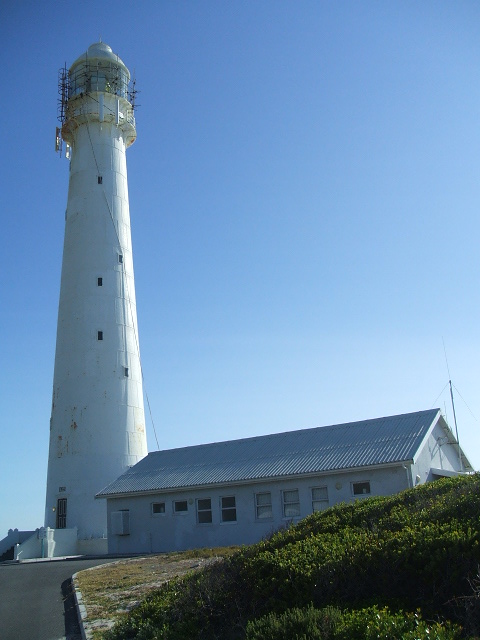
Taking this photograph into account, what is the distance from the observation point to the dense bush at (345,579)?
828cm

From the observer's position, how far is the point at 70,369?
33250 mm

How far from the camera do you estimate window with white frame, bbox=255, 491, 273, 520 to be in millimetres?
25047

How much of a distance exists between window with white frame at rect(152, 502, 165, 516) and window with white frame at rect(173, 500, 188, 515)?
0.72 meters

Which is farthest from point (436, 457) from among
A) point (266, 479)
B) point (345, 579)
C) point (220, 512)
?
point (345, 579)

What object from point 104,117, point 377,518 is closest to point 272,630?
point 377,518

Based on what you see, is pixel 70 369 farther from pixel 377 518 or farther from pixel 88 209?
pixel 377 518

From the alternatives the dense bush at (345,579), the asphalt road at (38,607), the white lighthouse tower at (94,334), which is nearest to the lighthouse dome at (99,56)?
the white lighthouse tower at (94,334)

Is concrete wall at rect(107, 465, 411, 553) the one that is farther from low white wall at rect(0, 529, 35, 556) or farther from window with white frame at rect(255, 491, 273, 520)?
low white wall at rect(0, 529, 35, 556)

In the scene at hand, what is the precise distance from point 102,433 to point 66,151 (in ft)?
55.9

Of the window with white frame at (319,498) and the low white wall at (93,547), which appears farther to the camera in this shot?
the low white wall at (93,547)

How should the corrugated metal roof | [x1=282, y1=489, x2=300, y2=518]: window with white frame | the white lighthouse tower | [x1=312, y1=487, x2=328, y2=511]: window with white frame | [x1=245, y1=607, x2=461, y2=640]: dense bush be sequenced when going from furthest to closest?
the white lighthouse tower, [x1=282, y1=489, x2=300, y2=518]: window with white frame, [x1=312, y1=487, x2=328, y2=511]: window with white frame, the corrugated metal roof, [x1=245, y1=607, x2=461, y2=640]: dense bush

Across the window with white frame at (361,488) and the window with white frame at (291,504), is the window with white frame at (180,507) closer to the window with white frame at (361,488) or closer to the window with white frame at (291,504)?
the window with white frame at (291,504)

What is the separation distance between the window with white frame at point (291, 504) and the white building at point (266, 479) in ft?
0.12

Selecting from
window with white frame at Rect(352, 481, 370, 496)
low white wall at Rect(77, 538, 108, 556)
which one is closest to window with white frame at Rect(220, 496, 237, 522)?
window with white frame at Rect(352, 481, 370, 496)
